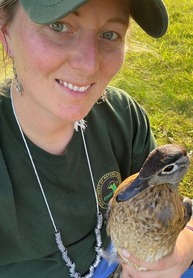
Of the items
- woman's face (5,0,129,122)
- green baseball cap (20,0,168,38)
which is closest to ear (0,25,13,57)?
woman's face (5,0,129,122)

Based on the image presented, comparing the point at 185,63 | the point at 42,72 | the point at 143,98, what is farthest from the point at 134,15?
the point at 185,63

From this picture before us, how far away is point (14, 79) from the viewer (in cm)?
184

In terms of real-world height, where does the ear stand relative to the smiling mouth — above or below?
above

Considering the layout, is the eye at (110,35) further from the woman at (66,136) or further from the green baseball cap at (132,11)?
the green baseball cap at (132,11)

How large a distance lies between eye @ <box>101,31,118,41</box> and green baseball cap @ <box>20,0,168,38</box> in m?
0.13

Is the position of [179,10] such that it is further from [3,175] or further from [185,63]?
[3,175]

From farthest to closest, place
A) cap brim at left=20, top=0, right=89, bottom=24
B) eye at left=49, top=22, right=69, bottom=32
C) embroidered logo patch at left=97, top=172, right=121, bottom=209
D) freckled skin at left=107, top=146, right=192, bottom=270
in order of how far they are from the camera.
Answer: embroidered logo patch at left=97, top=172, right=121, bottom=209
freckled skin at left=107, top=146, right=192, bottom=270
eye at left=49, top=22, right=69, bottom=32
cap brim at left=20, top=0, right=89, bottom=24

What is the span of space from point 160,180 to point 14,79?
28.8 inches

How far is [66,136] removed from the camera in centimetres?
199

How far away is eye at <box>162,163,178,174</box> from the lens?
5.75 ft

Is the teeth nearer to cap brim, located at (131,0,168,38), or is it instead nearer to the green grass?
cap brim, located at (131,0,168,38)

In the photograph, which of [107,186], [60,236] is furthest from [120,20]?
[60,236]

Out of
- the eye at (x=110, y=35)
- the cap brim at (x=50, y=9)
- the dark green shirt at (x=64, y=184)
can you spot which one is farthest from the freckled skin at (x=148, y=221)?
the cap brim at (x=50, y=9)

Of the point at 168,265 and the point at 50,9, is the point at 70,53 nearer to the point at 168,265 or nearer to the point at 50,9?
the point at 50,9
